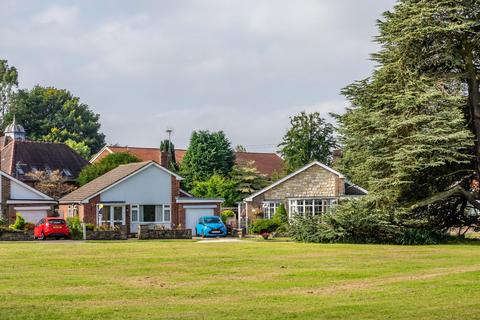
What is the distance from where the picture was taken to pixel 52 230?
50.1 metres

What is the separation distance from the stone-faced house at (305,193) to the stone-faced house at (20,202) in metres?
15.6

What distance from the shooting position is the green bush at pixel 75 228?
A: 1994 inches

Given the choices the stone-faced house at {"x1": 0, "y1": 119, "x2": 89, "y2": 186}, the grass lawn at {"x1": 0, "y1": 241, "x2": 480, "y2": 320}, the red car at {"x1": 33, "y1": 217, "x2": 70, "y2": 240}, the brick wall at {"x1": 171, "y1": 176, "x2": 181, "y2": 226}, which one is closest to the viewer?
the grass lawn at {"x1": 0, "y1": 241, "x2": 480, "y2": 320}

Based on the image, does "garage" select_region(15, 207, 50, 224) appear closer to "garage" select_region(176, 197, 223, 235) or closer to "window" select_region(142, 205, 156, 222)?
"window" select_region(142, 205, 156, 222)

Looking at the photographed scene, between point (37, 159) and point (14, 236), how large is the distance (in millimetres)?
35337

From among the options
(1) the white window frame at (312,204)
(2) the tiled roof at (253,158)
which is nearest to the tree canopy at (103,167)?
(1) the white window frame at (312,204)

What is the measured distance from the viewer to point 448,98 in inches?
1618

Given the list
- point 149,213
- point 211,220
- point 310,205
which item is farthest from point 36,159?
point 310,205

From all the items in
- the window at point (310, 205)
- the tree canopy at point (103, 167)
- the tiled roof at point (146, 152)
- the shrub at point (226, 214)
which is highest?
the tiled roof at point (146, 152)

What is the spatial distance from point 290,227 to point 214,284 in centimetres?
2553

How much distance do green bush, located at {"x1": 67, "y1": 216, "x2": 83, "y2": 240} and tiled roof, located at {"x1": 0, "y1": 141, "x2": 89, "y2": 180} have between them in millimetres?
26485

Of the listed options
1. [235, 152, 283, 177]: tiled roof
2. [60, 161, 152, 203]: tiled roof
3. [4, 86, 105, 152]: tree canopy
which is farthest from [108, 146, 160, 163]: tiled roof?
[60, 161, 152, 203]: tiled roof

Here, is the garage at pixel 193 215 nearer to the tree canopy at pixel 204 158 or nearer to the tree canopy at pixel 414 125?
the tree canopy at pixel 414 125

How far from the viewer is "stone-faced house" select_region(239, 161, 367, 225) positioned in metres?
62.3
